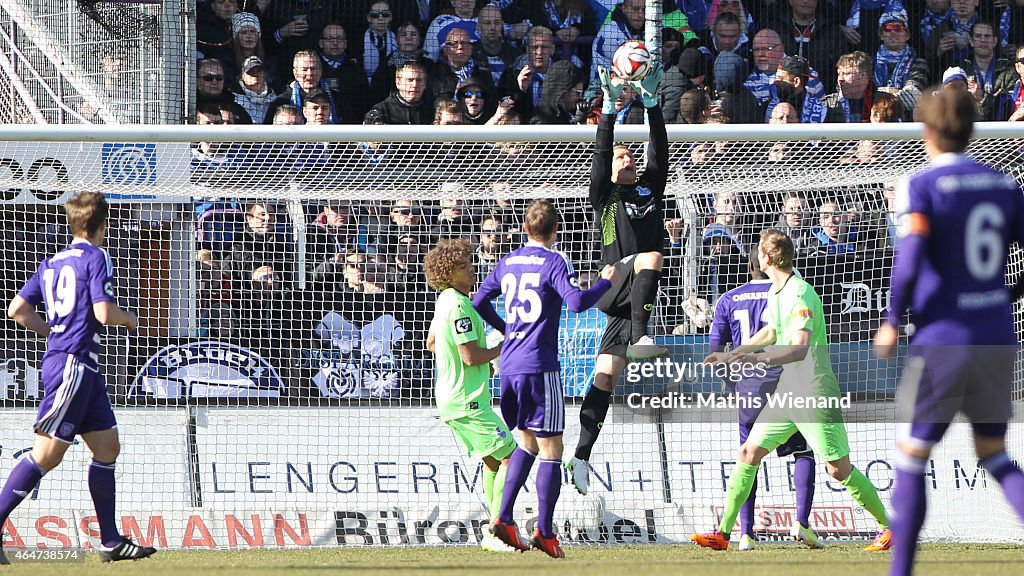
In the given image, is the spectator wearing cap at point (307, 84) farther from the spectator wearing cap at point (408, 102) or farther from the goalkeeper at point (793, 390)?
the goalkeeper at point (793, 390)

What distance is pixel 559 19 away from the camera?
13188 mm

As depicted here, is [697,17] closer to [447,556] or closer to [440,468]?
[440,468]

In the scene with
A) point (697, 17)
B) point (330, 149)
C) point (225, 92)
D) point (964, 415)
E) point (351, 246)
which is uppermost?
point (697, 17)

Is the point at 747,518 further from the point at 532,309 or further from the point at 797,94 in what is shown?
the point at 797,94

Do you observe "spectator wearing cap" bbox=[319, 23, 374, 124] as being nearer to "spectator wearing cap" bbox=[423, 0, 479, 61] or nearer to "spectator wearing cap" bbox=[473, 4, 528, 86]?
"spectator wearing cap" bbox=[423, 0, 479, 61]

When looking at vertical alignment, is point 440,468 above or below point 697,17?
below

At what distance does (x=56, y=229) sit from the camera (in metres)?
9.51

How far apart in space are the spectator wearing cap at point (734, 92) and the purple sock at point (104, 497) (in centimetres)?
675

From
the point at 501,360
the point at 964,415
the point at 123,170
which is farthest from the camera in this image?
the point at 123,170

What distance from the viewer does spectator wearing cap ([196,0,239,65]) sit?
39.5 feet

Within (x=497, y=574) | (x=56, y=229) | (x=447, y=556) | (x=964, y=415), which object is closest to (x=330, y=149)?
(x=56, y=229)

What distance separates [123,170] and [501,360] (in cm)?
312

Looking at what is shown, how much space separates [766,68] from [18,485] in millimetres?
8238

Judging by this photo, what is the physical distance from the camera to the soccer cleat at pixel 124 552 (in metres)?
6.95
